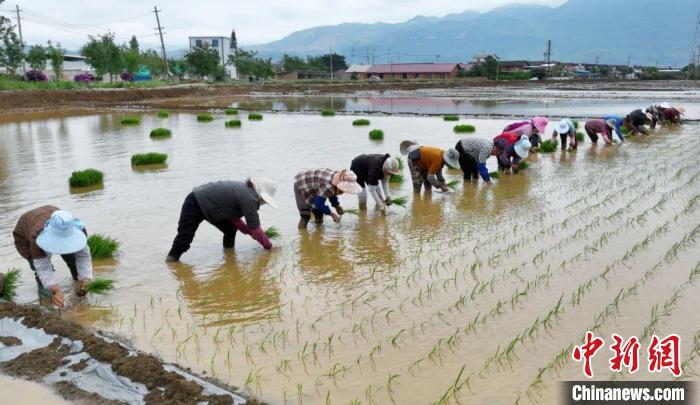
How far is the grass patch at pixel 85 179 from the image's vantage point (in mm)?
9336

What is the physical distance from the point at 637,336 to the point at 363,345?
180cm

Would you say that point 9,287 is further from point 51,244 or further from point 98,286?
point 51,244

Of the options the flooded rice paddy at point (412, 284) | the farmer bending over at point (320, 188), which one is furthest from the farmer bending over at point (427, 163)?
the farmer bending over at point (320, 188)

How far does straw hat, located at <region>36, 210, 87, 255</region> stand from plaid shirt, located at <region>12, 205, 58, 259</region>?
0.11 meters

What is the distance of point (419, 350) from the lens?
3756 millimetres

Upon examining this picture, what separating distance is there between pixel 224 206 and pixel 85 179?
16.5 ft

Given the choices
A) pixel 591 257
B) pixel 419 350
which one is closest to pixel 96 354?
pixel 419 350

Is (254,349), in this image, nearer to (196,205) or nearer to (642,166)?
(196,205)

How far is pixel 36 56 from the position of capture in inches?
1635

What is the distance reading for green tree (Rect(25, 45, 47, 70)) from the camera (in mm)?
41344

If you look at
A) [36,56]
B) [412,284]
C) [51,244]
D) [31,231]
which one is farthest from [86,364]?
[36,56]

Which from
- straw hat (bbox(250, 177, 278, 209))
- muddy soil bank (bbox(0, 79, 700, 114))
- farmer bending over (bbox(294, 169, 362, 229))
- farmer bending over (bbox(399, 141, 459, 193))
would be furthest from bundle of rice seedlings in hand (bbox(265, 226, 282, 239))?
muddy soil bank (bbox(0, 79, 700, 114))

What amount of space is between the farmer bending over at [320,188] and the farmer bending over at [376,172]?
696 millimetres

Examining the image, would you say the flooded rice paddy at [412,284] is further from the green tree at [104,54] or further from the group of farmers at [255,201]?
the green tree at [104,54]
